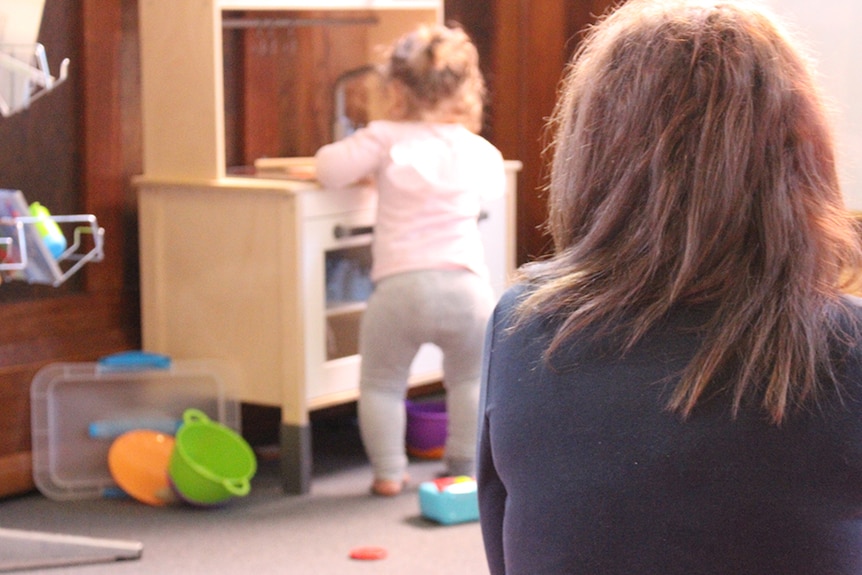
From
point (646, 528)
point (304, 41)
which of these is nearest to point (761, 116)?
point (646, 528)

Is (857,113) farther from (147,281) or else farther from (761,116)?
(761,116)

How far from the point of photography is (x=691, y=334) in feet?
2.94

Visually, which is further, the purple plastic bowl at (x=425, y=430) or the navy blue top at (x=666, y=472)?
the purple plastic bowl at (x=425, y=430)

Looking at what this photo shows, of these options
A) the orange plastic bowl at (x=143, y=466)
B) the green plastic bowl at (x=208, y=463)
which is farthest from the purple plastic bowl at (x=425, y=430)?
the orange plastic bowl at (x=143, y=466)

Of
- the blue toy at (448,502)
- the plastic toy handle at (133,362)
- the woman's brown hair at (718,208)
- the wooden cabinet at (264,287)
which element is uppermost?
the woman's brown hair at (718,208)

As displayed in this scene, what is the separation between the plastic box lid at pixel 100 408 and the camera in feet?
8.71

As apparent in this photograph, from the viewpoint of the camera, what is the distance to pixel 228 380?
2.74 m

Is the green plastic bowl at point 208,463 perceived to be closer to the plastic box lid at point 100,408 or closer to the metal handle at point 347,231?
the plastic box lid at point 100,408

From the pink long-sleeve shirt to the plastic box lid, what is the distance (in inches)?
18.6

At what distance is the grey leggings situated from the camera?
103 inches

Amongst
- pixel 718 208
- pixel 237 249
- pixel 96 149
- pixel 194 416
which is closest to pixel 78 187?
pixel 96 149

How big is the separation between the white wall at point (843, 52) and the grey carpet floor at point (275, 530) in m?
1.15

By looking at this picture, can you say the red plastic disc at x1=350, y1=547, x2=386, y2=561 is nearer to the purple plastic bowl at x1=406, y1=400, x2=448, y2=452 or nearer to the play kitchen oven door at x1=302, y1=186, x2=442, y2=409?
the play kitchen oven door at x1=302, y1=186, x2=442, y2=409

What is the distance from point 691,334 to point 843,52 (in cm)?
194
